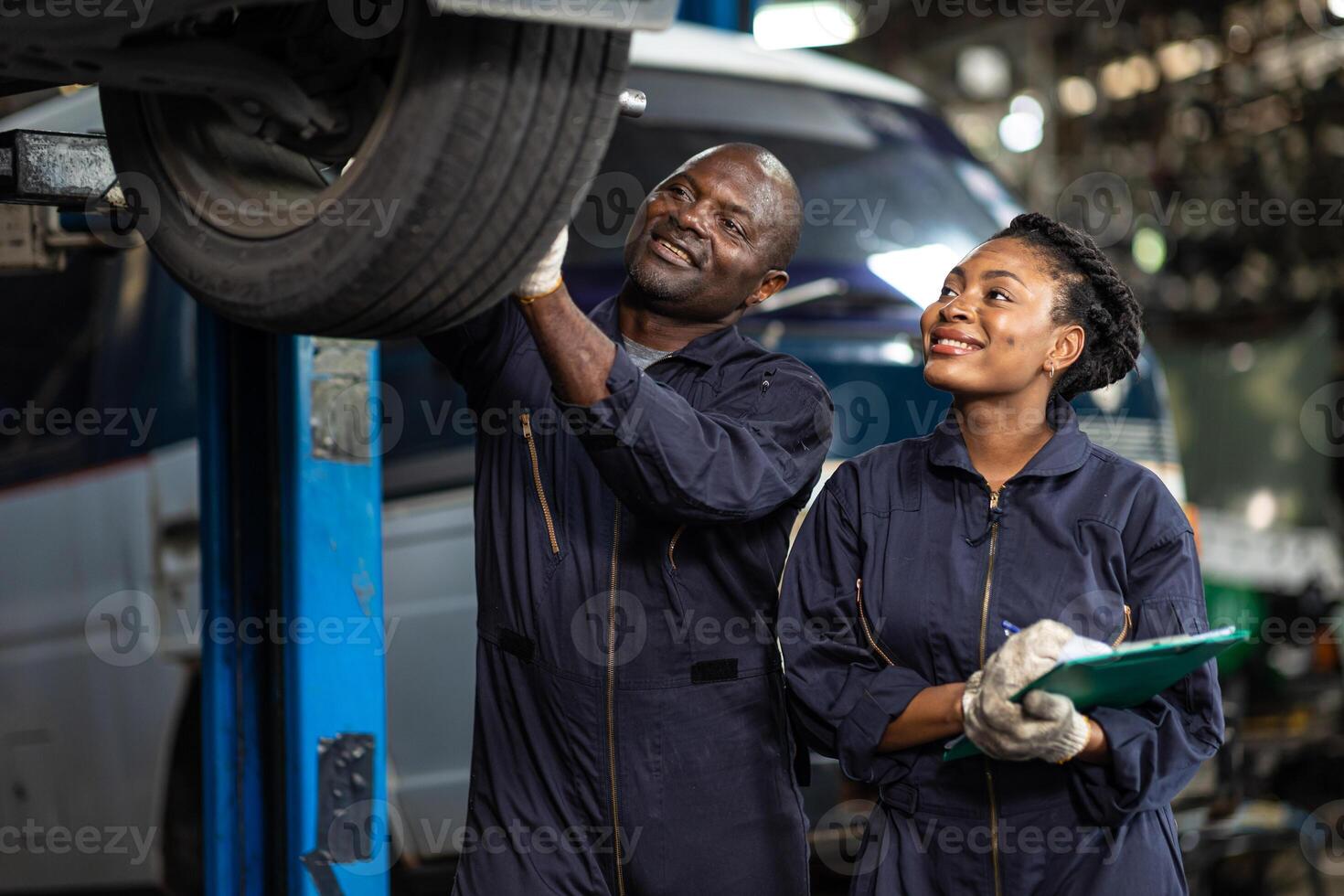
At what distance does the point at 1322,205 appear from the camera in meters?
9.16

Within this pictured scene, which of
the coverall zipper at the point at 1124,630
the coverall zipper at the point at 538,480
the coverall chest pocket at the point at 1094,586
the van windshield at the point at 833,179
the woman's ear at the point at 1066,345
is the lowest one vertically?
the coverall zipper at the point at 1124,630

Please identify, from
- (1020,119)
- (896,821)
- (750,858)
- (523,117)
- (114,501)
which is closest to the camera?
(523,117)

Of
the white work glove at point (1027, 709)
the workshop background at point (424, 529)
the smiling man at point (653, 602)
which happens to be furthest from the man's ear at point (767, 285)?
the white work glove at point (1027, 709)

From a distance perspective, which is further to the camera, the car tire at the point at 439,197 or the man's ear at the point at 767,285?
the man's ear at the point at 767,285

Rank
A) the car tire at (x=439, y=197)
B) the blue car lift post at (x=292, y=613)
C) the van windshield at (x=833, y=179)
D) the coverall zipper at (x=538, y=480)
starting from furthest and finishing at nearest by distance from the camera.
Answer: the van windshield at (x=833, y=179), the blue car lift post at (x=292, y=613), the coverall zipper at (x=538, y=480), the car tire at (x=439, y=197)

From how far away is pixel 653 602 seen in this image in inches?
75.4

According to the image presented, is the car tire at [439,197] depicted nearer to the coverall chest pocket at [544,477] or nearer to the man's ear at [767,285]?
the coverall chest pocket at [544,477]

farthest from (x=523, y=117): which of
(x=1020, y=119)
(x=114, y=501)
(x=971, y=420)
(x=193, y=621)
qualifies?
(x=1020, y=119)

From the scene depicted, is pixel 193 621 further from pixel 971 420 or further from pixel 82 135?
pixel 971 420

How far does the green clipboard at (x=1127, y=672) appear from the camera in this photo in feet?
4.85

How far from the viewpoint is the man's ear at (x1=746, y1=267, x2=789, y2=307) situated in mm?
2094

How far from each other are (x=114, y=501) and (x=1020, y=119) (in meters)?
8.41

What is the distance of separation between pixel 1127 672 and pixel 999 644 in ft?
0.70

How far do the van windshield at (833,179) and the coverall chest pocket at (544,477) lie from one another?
3.98 feet
